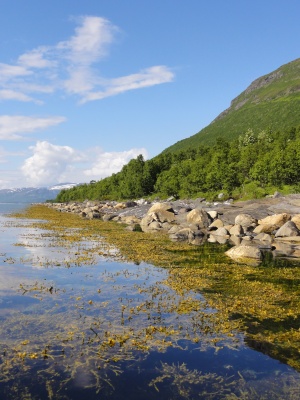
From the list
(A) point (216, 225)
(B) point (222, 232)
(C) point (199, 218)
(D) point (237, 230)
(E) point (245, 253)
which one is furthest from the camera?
(C) point (199, 218)

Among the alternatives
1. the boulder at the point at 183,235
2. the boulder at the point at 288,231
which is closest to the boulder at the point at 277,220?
the boulder at the point at 288,231

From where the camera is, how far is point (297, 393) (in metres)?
9.76

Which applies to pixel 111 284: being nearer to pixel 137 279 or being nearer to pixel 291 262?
pixel 137 279

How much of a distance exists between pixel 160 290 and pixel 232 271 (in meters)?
7.11

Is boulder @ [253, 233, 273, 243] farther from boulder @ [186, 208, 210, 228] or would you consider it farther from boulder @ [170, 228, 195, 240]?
boulder @ [186, 208, 210, 228]

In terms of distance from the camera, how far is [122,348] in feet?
40.0

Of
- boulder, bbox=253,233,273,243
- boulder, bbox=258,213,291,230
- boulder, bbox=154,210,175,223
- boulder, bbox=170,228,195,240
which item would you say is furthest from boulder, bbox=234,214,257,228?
boulder, bbox=154,210,175,223

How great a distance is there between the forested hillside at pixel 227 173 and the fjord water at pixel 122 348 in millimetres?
68110

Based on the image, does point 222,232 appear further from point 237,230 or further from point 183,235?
point 183,235

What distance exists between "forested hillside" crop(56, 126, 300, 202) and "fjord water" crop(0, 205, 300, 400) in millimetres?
68110

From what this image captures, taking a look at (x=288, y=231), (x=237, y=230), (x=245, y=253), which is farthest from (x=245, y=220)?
(x=245, y=253)

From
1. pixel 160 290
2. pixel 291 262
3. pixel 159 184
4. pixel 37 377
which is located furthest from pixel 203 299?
pixel 159 184

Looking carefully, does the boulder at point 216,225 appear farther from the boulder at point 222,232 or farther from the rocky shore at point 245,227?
the boulder at point 222,232

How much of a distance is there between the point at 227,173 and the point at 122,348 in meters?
87.2
